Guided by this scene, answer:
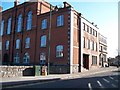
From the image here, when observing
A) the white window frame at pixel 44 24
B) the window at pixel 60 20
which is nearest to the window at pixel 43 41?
the white window frame at pixel 44 24

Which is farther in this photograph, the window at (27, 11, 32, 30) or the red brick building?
the window at (27, 11, 32, 30)

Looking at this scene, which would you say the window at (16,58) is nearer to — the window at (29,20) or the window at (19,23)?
the window at (19,23)

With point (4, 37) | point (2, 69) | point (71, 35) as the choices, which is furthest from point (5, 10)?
point (2, 69)

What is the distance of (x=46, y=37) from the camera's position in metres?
35.8

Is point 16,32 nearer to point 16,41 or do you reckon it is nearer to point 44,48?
point 16,41

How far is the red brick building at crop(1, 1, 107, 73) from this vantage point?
1277 inches

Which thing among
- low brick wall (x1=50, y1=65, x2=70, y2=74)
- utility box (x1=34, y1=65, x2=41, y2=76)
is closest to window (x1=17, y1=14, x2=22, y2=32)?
low brick wall (x1=50, y1=65, x2=70, y2=74)

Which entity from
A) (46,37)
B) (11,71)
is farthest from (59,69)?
(11,71)

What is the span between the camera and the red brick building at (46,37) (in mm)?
32438

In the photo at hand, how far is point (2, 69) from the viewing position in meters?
21.1

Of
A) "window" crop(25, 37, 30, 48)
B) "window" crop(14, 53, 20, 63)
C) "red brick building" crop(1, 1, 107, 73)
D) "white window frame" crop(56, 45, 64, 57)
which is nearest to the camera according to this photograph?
"red brick building" crop(1, 1, 107, 73)

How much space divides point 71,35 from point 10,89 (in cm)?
2043

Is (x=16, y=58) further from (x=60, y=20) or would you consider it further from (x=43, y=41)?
(x=60, y=20)

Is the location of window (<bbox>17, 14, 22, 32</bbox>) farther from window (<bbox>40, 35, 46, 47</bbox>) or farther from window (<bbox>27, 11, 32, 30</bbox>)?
window (<bbox>40, 35, 46, 47</bbox>)
